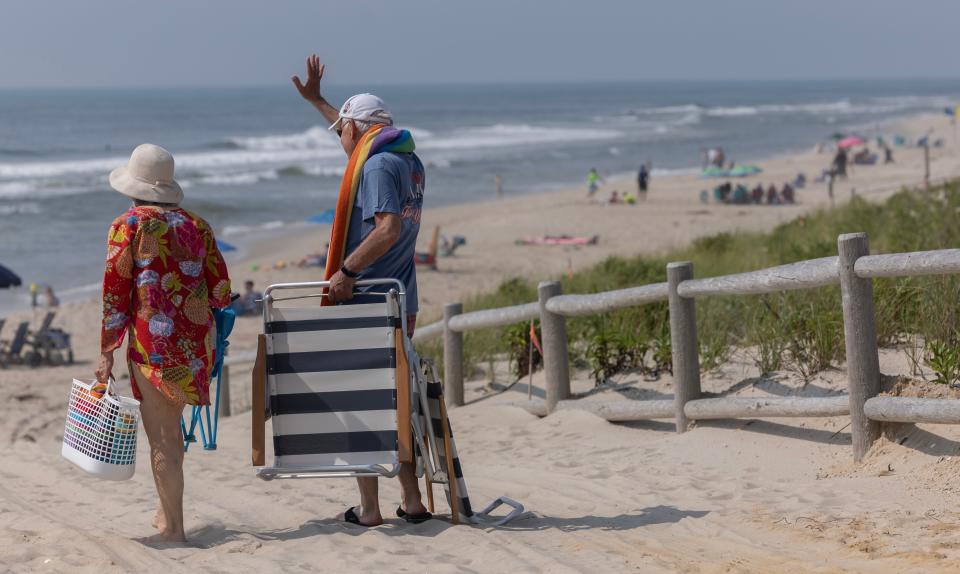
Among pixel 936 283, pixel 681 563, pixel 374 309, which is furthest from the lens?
pixel 936 283

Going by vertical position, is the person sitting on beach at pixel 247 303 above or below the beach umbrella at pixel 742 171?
below

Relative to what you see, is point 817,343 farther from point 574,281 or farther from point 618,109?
point 618,109

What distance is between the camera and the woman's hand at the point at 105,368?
4.09 meters

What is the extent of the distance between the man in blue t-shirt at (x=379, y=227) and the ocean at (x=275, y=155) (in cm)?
1561

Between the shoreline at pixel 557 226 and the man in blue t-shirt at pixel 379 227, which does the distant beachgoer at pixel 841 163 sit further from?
the man in blue t-shirt at pixel 379 227

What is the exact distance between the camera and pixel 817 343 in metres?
6.02

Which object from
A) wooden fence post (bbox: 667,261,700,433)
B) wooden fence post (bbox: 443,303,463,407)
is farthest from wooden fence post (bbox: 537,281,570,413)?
wooden fence post (bbox: 443,303,463,407)

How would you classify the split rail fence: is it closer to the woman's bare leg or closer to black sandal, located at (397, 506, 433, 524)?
black sandal, located at (397, 506, 433, 524)

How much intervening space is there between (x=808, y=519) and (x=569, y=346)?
3694 mm

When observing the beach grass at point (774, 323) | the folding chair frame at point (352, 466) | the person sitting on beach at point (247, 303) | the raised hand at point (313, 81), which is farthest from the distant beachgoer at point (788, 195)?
the folding chair frame at point (352, 466)

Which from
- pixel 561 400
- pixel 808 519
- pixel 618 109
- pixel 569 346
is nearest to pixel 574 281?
pixel 569 346

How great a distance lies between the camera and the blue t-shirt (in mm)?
4277

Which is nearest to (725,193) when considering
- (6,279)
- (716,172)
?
(716,172)

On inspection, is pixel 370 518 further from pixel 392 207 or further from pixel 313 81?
pixel 313 81
